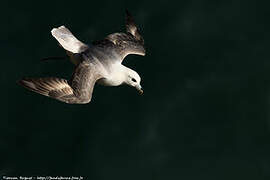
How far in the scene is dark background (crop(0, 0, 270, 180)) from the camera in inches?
773

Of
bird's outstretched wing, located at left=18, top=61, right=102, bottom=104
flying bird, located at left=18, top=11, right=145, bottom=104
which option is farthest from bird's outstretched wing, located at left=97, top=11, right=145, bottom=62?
bird's outstretched wing, located at left=18, top=61, right=102, bottom=104

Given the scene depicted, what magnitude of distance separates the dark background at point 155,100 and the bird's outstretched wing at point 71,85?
6.41 ft

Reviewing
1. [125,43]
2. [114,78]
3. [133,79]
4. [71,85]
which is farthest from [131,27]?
→ [71,85]

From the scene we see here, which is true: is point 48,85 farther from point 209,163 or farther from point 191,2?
point 191,2

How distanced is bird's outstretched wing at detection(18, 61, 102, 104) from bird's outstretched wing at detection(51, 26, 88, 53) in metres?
0.94

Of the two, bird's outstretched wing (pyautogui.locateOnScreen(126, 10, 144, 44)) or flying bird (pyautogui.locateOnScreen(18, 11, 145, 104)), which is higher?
bird's outstretched wing (pyautogui.locateOnScreen(126, 10, 144, 44))

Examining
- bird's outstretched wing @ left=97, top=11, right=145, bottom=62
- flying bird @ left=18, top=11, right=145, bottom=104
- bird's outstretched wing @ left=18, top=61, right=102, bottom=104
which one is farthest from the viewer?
bird's outstretched wing @ left=97, top=11, right=145, bottom=62

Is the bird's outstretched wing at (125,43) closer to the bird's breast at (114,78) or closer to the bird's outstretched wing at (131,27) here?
the bird's outstretched wing at (131,27)

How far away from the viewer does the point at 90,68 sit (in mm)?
19094

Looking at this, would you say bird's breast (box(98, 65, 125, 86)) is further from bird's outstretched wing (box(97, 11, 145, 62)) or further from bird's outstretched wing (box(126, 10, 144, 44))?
bird's outstretched wing (box(126, 10, 144, 44))

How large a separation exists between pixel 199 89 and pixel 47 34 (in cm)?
515

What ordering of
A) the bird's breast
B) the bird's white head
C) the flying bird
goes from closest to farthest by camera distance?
the flying bird
the bird's breast
the bird's white head

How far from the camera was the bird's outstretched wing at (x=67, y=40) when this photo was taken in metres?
19.9

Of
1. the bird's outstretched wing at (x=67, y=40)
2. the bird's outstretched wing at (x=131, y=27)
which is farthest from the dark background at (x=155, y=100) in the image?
the bird's outstretched wing at (x=67, y=40)
